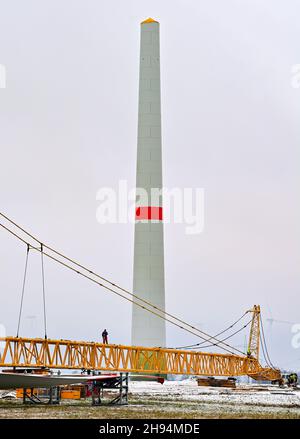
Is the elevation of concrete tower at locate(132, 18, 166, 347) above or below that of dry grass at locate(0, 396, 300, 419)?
Result: above

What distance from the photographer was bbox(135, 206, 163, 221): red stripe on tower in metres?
110

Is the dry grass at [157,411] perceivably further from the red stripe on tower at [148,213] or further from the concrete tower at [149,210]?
the red stripe on tower at [148,213]

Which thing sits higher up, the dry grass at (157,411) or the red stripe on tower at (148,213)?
the red stripe on tower at (148,213)

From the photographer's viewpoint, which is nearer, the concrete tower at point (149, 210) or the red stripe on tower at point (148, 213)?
the red stripe on tower at point (148, 213)

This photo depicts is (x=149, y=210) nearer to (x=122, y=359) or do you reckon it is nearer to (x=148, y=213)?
(x=148, y=213)

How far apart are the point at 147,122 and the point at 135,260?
1881 centimetres

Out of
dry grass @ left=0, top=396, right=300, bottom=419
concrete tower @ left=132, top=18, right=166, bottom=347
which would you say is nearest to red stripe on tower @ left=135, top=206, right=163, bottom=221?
concrete tower @ left=132, top=18, right=166, bottom=347

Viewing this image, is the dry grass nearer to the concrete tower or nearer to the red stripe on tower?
the concrete tower

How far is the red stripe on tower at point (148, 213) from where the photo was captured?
10950 cm

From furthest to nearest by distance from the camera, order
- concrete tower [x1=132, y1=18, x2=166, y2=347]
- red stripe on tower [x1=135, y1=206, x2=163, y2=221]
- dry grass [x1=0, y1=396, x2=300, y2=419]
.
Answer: concrete tower [x1=132, y1=18, x2=166, y2=347] → red stripe on tower [x1=135, y1=206, x2=163, y2=221] → dry grass [x1=0, y1=396, x2=300, y2=419]

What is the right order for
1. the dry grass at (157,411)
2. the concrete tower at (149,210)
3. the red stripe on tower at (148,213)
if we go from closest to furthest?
the dry grass at (157,411) < the red stripe on tower at (148,213) < the concrete tower at (149,210)

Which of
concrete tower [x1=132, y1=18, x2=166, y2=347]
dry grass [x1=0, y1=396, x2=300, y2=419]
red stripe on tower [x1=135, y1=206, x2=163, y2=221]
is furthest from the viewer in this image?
concrete tower [x1=132, y1=18, x2=166, y2=347]

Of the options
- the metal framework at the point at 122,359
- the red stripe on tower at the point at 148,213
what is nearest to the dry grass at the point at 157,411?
the metal framework at the point at 122,359

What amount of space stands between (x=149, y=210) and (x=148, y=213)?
45 centimetres
